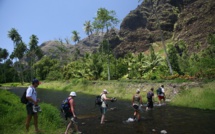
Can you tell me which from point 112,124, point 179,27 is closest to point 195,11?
point 179,27

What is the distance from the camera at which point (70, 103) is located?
11.4 m

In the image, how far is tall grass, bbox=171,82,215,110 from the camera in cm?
1911

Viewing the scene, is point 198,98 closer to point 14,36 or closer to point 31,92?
point 31,92

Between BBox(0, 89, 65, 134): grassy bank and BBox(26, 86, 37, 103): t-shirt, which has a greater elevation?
BBox(26, 86, 37, 103): t-shirt

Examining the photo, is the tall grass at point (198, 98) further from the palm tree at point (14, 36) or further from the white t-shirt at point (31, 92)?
the palm tree at point (14, 36)

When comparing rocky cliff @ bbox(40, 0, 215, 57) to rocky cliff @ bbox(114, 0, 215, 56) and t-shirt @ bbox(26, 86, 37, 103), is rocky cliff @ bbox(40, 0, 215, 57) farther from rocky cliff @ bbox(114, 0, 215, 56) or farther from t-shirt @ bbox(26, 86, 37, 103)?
t-shirt @ bbox(26, 86, 37, 103)

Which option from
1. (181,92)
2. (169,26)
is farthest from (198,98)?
(169,26)

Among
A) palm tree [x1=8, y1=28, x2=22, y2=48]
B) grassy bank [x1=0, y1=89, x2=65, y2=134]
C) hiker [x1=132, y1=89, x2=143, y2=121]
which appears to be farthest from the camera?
palm tree [x1=8, y1=28, x2=22, y2=48]

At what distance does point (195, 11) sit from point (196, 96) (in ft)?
335

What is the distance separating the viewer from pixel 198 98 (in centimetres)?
2052

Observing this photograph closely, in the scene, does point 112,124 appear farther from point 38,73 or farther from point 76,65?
point 38,73

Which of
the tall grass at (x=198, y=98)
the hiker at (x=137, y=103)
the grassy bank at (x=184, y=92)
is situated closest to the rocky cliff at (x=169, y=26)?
the grassy bank at (x=184, y=92)

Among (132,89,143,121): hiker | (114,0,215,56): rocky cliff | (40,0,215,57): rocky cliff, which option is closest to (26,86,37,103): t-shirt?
(132,89,143,121): hiker

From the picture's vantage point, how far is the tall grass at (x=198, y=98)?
62.7 feet
